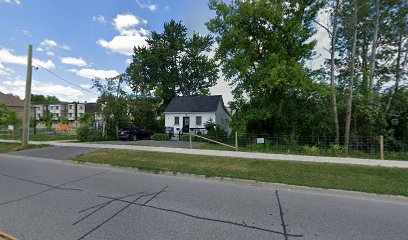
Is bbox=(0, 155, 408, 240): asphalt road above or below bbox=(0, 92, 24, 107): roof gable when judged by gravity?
below

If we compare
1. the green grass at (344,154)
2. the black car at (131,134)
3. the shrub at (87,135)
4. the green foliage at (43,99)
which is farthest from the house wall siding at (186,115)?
the green foliage at (43,99)

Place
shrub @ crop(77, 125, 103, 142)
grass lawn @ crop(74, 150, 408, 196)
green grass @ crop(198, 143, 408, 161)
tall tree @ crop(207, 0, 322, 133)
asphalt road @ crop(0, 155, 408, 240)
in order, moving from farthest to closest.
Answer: shrub @ crop(77, 125, 103, 142) → tall tree @ crop(207, 0, 322, 133) → green grass @ crop(198, 143, 408, 161) → grass lawn @ crop(74, 150, 408, 196) → asphalt road @ crop(0, 155, 408, 240)

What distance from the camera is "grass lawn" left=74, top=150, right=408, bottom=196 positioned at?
5.89 meters

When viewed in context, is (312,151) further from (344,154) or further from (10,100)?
(10,100)

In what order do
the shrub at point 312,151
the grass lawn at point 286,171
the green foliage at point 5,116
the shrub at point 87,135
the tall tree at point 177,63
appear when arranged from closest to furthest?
Answer: 1. the grass lawn at point 286,171
2. the shrub at point 312,151
3. the green foliage at point 5,116
4. the shrub at point 87,135
5. the tall tree at point 177,63

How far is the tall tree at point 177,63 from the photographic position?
124ft

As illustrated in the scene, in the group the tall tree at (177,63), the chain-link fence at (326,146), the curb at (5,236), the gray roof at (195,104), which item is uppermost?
the tall tree at (177,63)

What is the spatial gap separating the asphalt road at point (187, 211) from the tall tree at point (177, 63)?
3236 cm

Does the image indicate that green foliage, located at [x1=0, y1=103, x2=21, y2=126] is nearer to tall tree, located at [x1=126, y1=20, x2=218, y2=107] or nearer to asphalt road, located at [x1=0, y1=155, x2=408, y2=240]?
asphalt road, located at [x1=0, y1=155, x2=408, y2=240]

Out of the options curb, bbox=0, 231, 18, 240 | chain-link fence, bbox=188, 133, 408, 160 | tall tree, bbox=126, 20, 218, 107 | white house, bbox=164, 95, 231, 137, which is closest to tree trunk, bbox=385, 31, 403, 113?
chain-link fence, bbox=188, 133, 408, 160

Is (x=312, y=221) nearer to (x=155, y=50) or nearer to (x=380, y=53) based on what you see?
(x=380, y=53)

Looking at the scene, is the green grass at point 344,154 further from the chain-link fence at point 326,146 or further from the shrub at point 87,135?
the shrub at point 87,135

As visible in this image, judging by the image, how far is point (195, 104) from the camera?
27750 millimetres

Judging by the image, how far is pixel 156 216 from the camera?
155 inches
